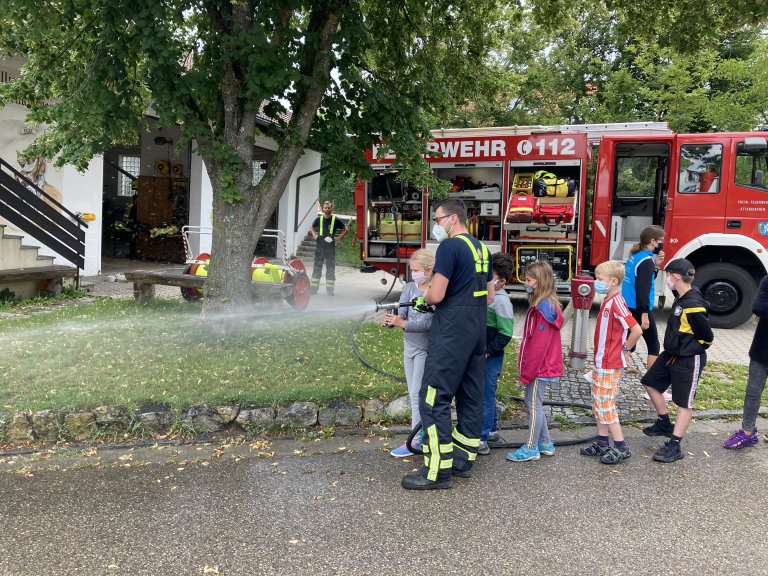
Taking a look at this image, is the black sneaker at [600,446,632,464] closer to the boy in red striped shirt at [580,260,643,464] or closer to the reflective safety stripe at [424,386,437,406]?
the boy in red striped shirt at [580,260,643,464]

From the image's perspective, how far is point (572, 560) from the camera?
3025 mm

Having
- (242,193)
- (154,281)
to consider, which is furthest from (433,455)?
(154,281)

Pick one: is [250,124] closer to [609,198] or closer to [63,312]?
[63,312]

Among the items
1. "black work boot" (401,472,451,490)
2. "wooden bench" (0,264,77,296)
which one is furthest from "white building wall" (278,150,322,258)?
"black work boot" (401,472,451,490)

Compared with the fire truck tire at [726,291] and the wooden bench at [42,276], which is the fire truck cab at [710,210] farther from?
the wooden bench at [42,276]

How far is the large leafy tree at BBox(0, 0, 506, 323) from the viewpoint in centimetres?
582

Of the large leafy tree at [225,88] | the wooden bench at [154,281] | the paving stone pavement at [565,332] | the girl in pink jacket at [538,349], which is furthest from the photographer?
the wooden bench at [154,281]

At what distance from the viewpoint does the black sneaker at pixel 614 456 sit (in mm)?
4293

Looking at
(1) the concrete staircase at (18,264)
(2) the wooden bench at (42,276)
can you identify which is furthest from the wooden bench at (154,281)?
(1) the concrete staircase at (18,264)

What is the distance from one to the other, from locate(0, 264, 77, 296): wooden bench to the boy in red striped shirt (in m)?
8.15

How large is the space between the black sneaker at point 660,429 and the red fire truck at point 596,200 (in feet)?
15.7

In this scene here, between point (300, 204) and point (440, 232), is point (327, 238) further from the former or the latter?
point (300, 204)

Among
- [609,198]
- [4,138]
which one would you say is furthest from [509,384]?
[4,138]

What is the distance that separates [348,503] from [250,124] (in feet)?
14.3
